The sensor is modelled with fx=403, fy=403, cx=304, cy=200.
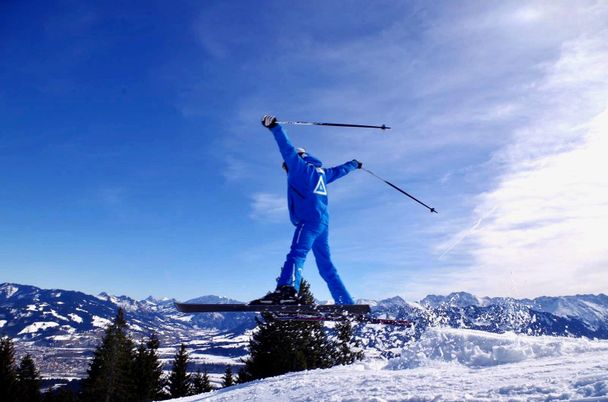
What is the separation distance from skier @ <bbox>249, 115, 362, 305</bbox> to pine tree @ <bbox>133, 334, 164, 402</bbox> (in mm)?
38419

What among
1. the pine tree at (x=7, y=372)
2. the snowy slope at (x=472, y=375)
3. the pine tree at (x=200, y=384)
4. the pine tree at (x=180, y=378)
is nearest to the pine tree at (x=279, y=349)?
the pine tree at (x=180, y=378)

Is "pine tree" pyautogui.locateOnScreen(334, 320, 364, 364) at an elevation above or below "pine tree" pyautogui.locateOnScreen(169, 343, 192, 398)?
above

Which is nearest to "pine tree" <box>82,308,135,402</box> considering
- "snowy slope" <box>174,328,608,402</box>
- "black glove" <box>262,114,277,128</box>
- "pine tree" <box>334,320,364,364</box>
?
"pine tree" <box>334,320,364,364</box>

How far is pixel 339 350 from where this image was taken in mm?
40094

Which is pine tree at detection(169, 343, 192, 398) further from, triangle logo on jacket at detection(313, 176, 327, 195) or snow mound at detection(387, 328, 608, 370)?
triangle logo on jacket at detection(313, 176, 327, 195)

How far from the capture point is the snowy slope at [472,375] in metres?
4.88

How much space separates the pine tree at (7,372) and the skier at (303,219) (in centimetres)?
4561

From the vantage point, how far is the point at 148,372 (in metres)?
41.5

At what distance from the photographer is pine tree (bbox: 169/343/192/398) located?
1662 inches

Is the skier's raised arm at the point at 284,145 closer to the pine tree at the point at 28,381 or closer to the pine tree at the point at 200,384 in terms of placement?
the pine tree at the point at 200,384

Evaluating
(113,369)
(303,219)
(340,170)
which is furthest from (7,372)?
(340,170)

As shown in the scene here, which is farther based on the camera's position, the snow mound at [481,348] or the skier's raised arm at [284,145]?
the snow mound at [481,348]

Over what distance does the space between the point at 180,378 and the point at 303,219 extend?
4075cm

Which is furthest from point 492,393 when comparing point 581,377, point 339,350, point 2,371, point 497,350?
point 2,371
